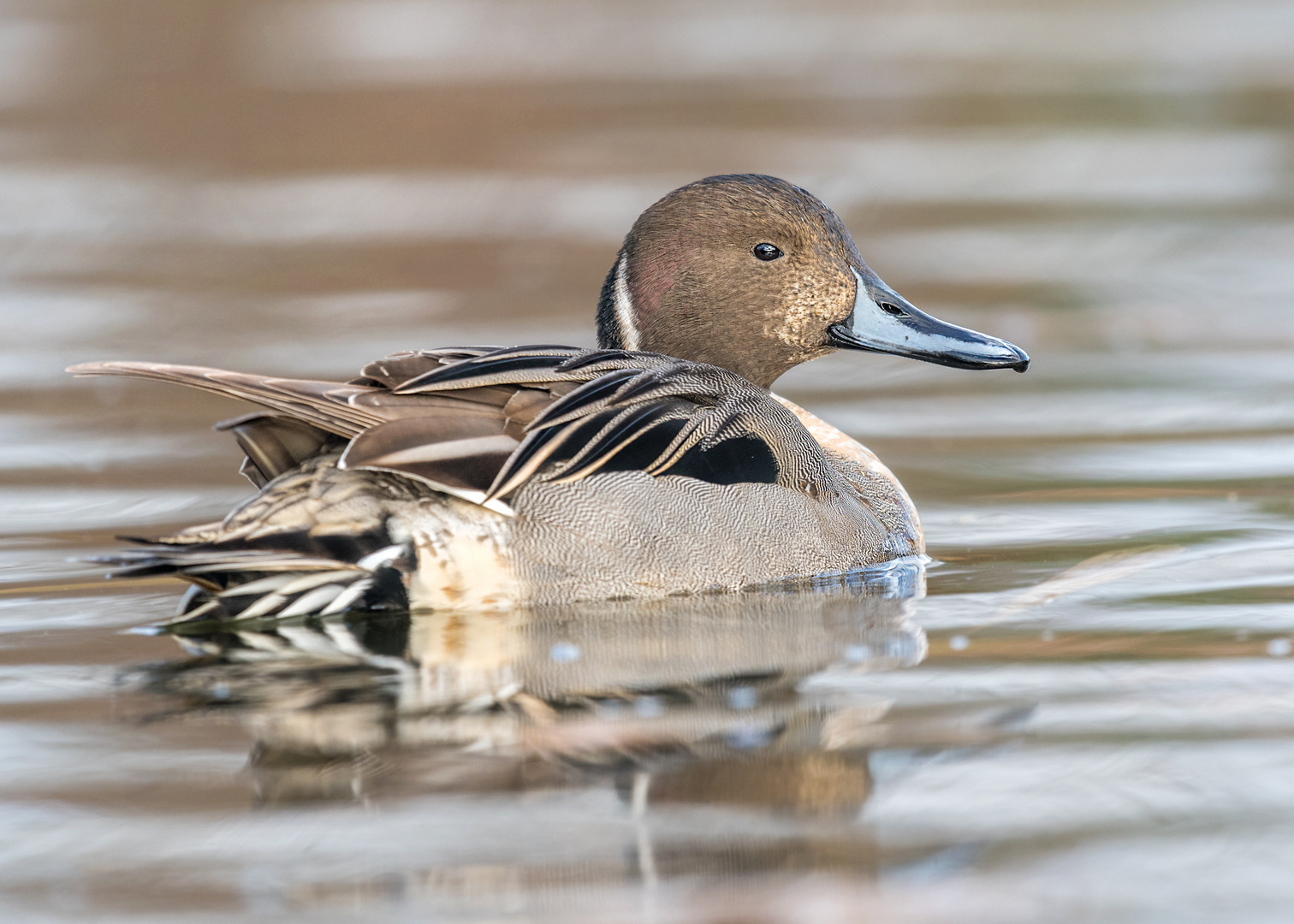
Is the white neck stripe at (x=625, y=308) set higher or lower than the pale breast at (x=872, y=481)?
higher

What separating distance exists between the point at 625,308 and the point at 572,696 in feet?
6.53

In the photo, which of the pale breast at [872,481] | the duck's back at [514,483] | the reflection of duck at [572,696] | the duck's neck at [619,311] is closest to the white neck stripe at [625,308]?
the duck's neck at [619,311]

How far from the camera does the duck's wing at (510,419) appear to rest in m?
4.82

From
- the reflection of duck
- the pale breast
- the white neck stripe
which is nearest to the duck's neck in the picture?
the white neck stripe

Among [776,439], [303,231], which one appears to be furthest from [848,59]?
[776,439]

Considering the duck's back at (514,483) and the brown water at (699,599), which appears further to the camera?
the duck's back at (514,483)

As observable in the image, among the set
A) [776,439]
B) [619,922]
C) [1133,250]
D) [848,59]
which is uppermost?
[848,59]

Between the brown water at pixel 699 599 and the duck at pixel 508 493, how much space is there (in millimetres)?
130

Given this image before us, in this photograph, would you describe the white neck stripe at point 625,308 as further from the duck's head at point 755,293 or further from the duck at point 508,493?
the duck at point 508,493

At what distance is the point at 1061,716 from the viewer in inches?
164

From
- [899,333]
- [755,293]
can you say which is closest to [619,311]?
[755,293]

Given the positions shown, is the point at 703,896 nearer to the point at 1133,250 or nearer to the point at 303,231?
the point at 1133,250

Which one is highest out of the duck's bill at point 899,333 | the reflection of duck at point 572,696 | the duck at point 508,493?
the duck's bill at point 899,333

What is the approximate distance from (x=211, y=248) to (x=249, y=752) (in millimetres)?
8163
